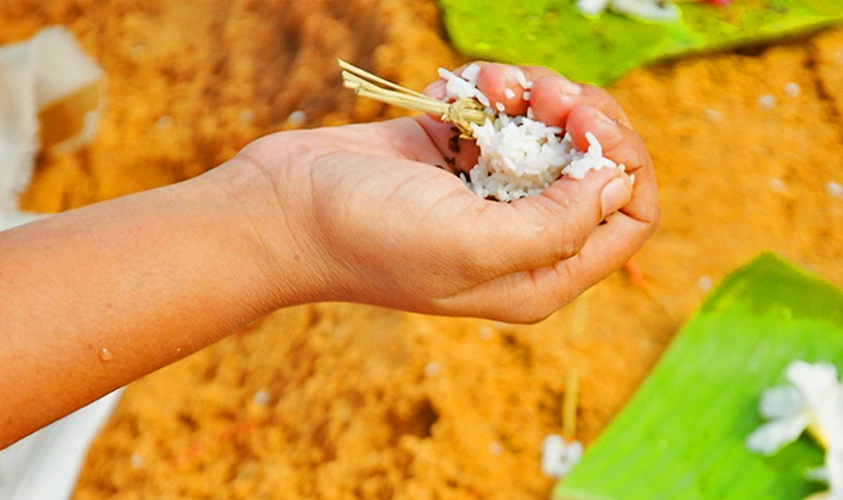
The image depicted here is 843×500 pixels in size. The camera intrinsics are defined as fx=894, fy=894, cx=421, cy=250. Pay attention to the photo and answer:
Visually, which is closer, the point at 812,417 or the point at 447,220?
the point at 447,220

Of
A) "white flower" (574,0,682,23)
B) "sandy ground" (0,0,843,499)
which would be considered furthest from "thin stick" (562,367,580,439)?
"white flower" (574,0,682,23)

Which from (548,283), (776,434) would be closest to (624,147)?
(548,283)

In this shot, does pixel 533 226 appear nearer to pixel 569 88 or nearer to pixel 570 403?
pixel 569 88

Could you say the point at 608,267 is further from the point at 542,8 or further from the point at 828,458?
the point at 542,8

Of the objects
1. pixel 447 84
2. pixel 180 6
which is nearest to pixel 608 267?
pixel 447 84

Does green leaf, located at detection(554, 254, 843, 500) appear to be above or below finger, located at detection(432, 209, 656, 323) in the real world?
below

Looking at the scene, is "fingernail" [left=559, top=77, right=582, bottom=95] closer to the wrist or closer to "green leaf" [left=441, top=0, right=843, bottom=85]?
the wrist

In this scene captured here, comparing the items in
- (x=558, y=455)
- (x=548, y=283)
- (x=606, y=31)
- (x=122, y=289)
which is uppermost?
(x=122, y=289)
